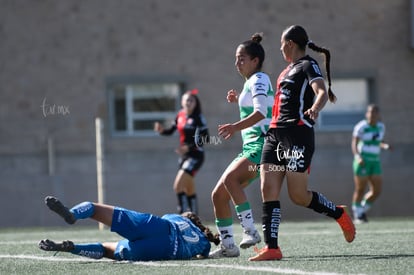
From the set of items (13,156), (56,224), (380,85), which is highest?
(380,85)

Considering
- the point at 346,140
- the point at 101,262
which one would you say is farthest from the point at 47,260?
the point at 346,140

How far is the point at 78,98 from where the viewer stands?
19.5 meters

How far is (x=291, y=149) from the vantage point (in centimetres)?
800

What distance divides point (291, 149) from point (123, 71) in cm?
1191

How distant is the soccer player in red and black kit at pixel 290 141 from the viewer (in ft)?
26.2

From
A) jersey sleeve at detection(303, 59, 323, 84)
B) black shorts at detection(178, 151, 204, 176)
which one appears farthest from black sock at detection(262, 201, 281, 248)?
black shorts at detection(178, 151, 204, 176)

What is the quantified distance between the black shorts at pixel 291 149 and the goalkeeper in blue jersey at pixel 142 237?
0.90m

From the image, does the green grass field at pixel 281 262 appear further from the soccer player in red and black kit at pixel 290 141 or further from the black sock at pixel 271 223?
the soccer player in red and black kit at pixel 290 141

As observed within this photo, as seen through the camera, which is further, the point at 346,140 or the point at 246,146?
the point at 346,140

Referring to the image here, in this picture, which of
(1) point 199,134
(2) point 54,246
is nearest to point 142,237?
(2) point 54,246

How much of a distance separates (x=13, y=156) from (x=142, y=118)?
8.93 feet

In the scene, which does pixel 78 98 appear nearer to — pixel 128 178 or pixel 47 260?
pixel 128 178

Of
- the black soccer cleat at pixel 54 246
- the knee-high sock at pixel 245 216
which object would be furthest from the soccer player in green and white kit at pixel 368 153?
the black soccer cleat at pixel 54 246

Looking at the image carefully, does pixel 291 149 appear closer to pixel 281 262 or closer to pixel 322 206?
pixel 322 206
